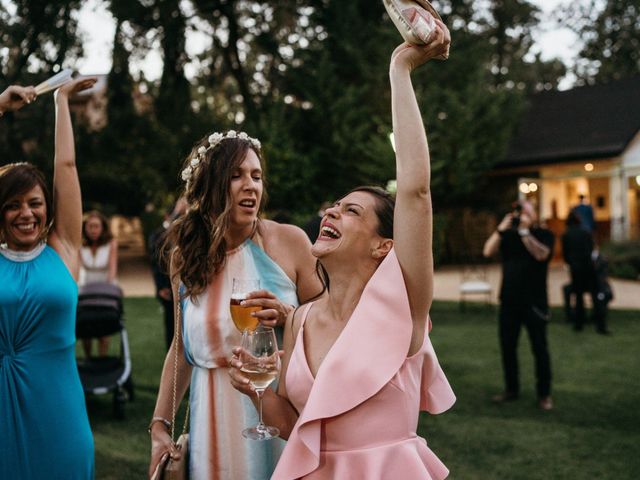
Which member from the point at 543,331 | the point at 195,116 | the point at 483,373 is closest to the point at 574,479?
the point at 543,331

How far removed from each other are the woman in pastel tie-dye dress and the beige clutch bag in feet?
3.21

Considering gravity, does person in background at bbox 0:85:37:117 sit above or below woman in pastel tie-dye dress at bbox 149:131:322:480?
above

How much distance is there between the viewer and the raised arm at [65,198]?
9.96 feet

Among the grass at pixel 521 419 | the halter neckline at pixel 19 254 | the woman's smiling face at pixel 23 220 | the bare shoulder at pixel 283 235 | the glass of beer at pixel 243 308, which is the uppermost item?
the woman's smiling face at pixel 23 220

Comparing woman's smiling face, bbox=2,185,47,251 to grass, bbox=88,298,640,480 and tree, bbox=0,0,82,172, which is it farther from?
tree, bbox=0,0,82,172

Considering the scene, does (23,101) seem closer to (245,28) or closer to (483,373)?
(483,373)

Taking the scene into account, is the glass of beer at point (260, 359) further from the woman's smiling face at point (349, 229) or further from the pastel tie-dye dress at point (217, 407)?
the pastel tie-dye dress at point (217, 407)

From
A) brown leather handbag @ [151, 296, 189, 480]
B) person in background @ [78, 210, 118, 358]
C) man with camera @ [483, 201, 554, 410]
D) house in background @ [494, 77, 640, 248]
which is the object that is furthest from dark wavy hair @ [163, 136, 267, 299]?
house in background @ [494, 77, 640, 248]

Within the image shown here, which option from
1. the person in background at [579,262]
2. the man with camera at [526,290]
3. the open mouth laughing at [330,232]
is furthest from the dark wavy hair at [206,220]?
the person in background at [579,262]

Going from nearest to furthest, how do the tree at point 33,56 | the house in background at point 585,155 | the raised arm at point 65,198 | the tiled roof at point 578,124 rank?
the raised arm at point 65,198
the tree at point 33,56
the house in background at point 585,155
the tiled roof at point 578,124

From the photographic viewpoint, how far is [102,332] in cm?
698

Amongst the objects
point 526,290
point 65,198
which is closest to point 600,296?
point 526,290

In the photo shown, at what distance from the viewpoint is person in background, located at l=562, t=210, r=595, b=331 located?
36.4 feet

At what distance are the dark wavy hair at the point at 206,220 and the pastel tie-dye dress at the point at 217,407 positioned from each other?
87 millimetres
